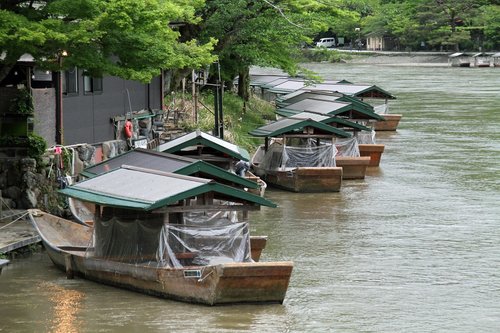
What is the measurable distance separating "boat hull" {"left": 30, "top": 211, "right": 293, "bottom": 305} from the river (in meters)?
0.21

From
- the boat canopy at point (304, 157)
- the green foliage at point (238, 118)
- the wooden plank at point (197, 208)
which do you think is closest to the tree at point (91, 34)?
the wooden plank at point (197, 208)

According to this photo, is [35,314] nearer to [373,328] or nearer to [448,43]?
[373,328]

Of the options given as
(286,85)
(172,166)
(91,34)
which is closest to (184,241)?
(172,166)

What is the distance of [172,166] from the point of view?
24250 mm

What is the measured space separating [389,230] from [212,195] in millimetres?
10237

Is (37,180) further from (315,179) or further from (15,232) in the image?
(315,179)

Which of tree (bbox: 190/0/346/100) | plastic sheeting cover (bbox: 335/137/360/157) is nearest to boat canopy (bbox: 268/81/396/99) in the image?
tree (bbox: 190/0/346/100)

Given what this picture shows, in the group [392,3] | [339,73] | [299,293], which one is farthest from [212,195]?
[392,3]

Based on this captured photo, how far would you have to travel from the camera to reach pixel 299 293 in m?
23.2

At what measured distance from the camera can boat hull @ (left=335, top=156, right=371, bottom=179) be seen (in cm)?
4141

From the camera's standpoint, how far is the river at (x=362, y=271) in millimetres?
20797

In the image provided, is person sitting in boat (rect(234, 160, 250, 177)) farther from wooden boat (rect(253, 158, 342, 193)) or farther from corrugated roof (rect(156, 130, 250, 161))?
wooden boat (rect(253, 158, 342, 193))

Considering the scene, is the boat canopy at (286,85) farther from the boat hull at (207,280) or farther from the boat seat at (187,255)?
the boat seat at (187,255)

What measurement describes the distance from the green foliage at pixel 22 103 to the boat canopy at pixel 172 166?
4.06 metres
